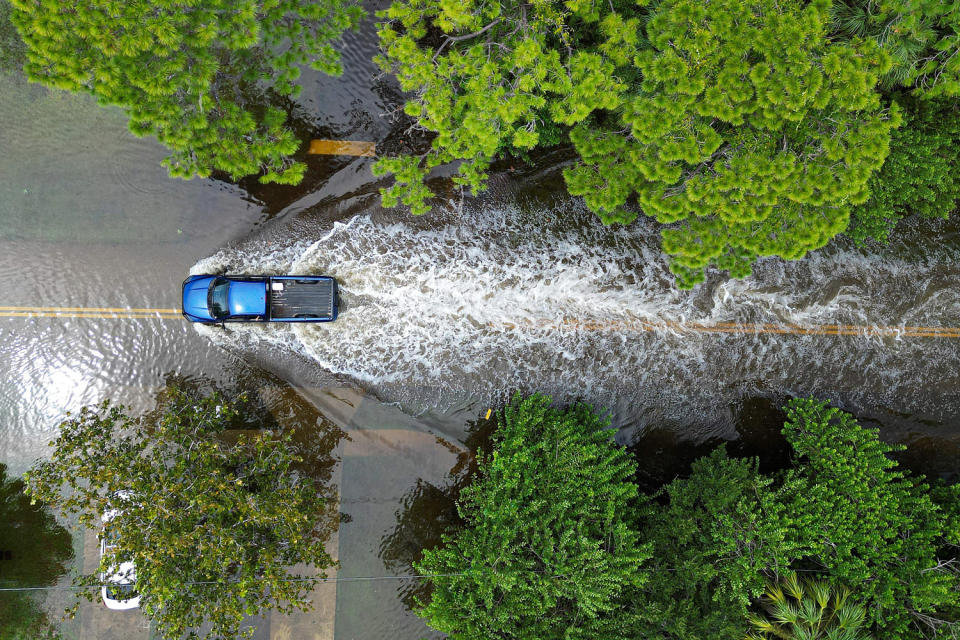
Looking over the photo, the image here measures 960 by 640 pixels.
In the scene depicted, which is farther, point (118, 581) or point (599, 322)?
point (599, 322)

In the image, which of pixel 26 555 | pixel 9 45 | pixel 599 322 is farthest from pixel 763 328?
pixel 9 45

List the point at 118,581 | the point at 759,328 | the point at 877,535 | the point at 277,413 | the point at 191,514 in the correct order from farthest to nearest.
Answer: the point at 759,328 < the point at 277,413 < the point at 118,581 < the point at 877,535 < the point at 191,514

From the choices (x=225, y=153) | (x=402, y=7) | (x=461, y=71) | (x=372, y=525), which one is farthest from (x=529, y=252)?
(x=372, y=525)

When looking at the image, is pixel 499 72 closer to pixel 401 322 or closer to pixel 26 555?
pixel 401 322

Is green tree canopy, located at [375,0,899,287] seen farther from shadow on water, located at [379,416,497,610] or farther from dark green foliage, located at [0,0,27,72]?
dark green foliage, located at [0,0,27,72]

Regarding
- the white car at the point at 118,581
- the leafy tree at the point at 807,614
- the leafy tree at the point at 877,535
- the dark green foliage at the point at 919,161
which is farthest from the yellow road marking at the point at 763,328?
the white car at the point at 118,581

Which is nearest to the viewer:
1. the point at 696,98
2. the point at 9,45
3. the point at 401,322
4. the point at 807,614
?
the point at 696,98

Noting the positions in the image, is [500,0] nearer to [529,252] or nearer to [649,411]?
[529,252]
